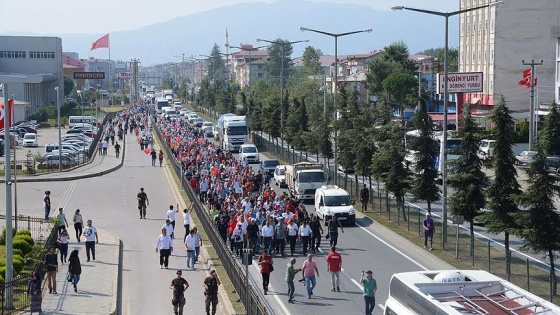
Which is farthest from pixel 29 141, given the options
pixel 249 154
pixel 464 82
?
pixel 464 82

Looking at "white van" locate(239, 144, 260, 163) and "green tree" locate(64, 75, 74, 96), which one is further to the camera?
"green tree" locate(64, 75, 74, 96)

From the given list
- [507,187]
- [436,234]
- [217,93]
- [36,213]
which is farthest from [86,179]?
[217,93]

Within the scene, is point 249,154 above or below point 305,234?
above

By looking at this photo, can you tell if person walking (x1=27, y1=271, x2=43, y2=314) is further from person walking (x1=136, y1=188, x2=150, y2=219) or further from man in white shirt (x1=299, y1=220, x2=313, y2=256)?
person walking (x1=136, y1=188, x2=150, y2=219)

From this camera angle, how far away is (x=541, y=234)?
78.9 ft

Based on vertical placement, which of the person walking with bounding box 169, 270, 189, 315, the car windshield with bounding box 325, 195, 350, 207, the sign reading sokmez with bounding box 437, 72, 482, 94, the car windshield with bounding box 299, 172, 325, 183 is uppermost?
the sign reading sokmez with bounding box 437, 72, 482, 94

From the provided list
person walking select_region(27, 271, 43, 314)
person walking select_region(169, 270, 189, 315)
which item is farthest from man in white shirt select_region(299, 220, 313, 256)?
person walking select_region(27, 271, 43, 314)

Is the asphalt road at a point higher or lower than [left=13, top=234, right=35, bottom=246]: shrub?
lower

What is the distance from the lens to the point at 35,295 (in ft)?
69.6

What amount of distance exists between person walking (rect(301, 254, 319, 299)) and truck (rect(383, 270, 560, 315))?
7.91 metres

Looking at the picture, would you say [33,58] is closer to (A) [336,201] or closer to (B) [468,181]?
(A) [336,201]

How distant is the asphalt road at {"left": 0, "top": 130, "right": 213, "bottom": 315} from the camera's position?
24.6m

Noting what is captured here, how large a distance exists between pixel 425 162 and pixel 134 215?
13.2 metres

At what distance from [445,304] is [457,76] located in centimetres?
3974
